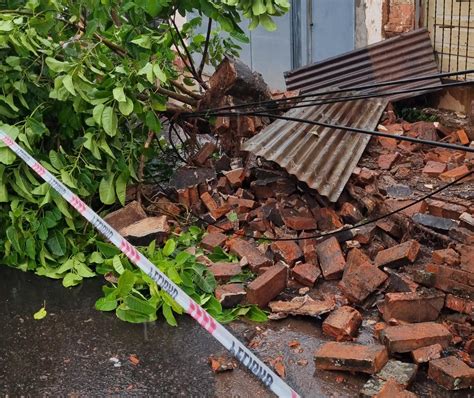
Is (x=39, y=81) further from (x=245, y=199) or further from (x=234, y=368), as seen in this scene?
(x=234, y=368)

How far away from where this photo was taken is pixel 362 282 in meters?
3.97

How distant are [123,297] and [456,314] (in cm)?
220

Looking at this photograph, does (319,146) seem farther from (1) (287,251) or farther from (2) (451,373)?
(2) (451,373)

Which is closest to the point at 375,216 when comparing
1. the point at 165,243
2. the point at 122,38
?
the point at 165,243

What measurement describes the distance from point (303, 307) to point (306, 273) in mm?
364

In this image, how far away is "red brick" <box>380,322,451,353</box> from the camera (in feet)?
11.1

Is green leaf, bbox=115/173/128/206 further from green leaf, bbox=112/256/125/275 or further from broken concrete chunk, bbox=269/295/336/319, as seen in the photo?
broken concrete chunk, bbox=269/295/336/319

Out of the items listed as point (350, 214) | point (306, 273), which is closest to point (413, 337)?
point (306, 273)

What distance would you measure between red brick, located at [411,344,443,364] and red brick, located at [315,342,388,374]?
0.53 ft

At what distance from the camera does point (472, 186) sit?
4.94 meters

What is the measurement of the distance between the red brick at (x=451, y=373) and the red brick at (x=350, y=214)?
1.60m

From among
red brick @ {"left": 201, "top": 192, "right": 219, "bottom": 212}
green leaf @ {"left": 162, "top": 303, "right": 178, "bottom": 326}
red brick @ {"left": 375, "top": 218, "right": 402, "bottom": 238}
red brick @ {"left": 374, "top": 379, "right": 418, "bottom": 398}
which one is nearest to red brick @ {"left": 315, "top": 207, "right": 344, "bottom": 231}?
red brick @ {"left": 375, "top": 218, "right": 402, "bottom": 238}

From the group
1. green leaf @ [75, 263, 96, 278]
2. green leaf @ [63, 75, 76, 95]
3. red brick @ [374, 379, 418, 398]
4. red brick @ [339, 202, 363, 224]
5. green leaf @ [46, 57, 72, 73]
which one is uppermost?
green leaf @ [46, 57, 72, 73]

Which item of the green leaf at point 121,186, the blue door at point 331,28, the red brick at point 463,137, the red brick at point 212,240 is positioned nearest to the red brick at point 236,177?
the red brick at point 212,240
